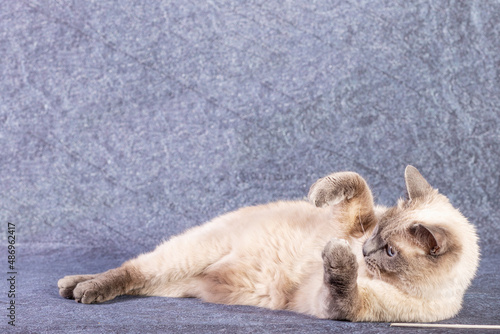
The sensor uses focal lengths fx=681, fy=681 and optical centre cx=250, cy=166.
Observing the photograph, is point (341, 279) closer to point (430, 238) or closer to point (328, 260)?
point (328, 260)

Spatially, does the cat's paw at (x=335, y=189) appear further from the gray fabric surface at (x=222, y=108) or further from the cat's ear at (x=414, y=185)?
the gray fabric surface at (x=222, y=108)

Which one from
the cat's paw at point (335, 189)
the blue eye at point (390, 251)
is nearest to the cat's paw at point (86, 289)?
the cat's paw at point (335, 189)

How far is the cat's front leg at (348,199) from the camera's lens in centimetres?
158

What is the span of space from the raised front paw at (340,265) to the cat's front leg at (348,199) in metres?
0.21

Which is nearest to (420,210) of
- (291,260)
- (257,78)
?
(291,260)

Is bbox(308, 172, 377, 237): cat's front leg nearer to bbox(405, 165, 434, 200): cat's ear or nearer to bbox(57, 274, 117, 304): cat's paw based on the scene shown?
bbox(405, 165, 434, 200): cat's ear

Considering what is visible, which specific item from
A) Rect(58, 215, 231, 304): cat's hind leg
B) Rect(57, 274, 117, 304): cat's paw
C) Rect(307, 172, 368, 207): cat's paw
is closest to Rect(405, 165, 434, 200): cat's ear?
Rect(307, 172, 368, 207): cat's paw

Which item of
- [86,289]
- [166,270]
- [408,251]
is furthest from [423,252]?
[86,289]

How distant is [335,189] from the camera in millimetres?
1598

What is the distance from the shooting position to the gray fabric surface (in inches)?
90.4

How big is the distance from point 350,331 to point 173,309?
0.44m

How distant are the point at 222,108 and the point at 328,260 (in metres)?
1.06

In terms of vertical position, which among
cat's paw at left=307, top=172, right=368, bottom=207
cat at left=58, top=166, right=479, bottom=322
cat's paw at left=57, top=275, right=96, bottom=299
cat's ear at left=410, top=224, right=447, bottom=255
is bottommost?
cat's paw at left=57, top=275, right=96, bottom=299

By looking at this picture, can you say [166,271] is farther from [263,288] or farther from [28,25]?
[28,25]
